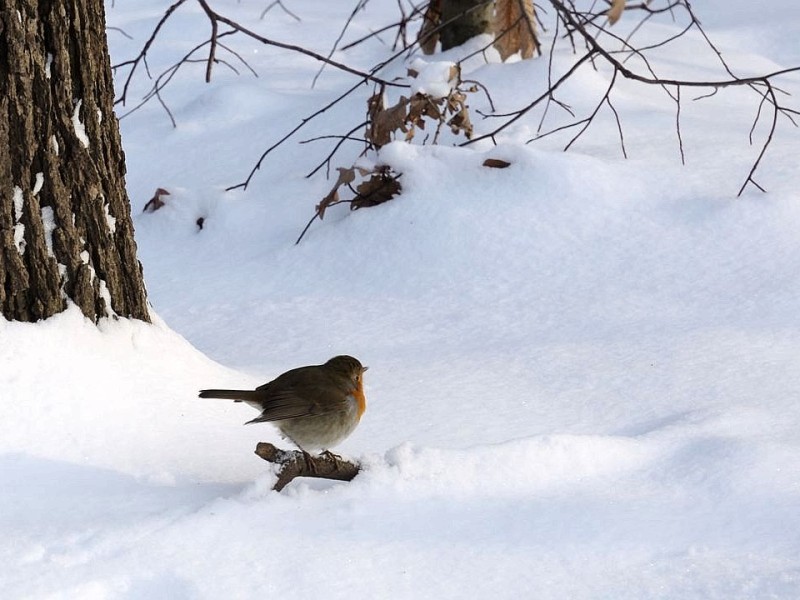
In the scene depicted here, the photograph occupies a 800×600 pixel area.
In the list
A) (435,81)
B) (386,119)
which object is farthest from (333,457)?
(435,81)

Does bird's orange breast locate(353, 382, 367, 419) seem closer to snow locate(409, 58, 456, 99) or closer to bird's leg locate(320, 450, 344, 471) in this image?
bird's leg locate(320, 450, 344, 471)

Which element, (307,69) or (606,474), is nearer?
(606,474)

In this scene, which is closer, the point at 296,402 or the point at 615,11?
the point at 296,402

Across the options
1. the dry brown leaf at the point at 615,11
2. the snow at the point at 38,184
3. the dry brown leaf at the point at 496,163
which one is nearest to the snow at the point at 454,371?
the dry brown leaf at the point at 496,163

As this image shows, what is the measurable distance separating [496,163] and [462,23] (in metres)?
1.71

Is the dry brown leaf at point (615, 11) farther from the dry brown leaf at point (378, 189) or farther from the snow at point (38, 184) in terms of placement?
the snow at point (38, 184)

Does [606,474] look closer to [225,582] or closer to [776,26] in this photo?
[225,582]

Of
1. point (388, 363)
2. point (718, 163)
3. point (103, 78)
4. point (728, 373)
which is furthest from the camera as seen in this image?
point (718, 163)

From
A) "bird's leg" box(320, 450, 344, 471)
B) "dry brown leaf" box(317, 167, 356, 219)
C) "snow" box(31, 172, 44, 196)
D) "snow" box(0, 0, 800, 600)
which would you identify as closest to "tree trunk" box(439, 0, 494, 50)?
"snow" box(0, 0, 800, 600)

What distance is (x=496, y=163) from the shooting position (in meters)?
4.01

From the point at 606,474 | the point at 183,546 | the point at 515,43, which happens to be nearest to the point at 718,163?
the point at 515,43

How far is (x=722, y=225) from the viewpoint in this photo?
3605 millimetres

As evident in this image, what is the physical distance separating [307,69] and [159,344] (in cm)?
378

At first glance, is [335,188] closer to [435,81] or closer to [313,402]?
[435,81]
